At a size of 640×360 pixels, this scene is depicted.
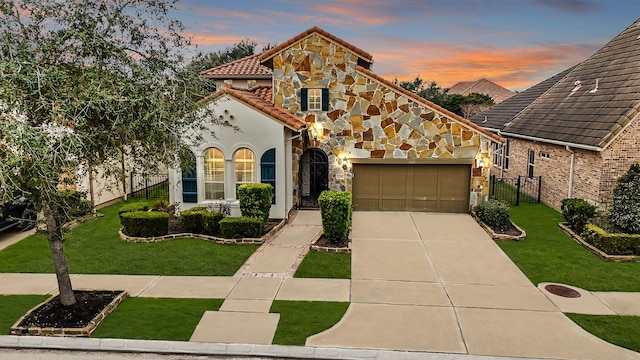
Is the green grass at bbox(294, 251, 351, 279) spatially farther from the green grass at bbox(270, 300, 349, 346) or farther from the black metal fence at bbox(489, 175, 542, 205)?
the black metal fence at bbox(489, 175, 542, 205)

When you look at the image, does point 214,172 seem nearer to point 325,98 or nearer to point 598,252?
point 325,98

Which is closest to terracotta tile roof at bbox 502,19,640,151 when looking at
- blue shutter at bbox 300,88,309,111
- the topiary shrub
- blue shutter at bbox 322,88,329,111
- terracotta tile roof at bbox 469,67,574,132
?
the topiary shrub

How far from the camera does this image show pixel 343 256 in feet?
40.7

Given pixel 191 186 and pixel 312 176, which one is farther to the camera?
pixel 312 176

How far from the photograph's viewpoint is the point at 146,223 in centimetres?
1380

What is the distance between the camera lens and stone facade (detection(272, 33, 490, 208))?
17156 millimetres

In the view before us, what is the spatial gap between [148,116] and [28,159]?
1.84 meters

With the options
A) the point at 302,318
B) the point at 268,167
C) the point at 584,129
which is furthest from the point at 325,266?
the point at 584,129

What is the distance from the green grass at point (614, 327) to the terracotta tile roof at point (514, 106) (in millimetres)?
19384

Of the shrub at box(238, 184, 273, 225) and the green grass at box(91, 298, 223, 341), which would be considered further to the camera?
the shrub at box(238, 184, 273, 225)

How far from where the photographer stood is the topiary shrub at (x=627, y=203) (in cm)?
1334

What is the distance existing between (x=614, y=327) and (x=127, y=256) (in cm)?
1138

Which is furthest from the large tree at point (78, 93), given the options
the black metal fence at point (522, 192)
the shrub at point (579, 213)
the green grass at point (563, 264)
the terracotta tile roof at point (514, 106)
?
the terracotta tile roof at point (514, 106)

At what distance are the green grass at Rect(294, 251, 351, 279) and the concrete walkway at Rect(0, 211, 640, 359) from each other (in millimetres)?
263
